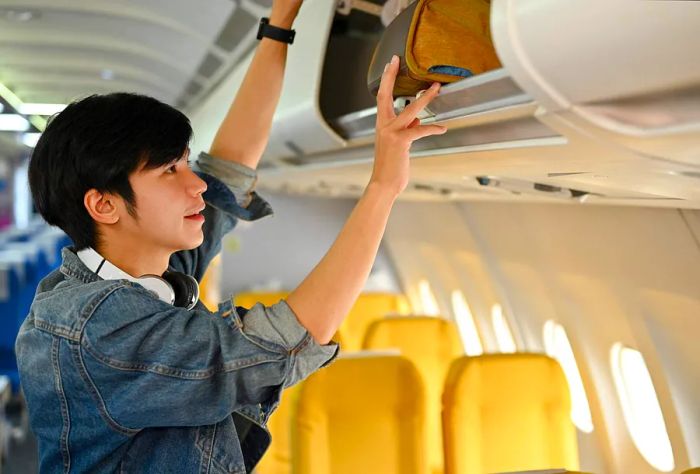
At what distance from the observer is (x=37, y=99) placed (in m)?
6.55

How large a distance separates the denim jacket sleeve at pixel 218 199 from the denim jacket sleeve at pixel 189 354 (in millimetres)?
770

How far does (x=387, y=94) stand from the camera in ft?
5.96

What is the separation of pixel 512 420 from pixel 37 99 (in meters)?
4.61

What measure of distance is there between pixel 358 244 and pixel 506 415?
7.26 feet

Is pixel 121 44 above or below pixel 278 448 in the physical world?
above

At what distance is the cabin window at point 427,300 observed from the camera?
7737mm

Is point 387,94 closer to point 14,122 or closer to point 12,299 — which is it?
point 14,122

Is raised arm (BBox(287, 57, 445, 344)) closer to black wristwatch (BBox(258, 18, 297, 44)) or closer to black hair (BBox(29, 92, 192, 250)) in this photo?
black hair (BBox(29, 92, 192, 250))

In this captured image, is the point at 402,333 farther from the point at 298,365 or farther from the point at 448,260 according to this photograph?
the point at 298,365

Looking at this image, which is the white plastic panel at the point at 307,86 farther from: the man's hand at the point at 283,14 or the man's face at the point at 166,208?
the man's face at the point at 166,208

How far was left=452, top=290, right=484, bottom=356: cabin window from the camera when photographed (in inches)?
261

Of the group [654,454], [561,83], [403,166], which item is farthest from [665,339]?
[561,83]

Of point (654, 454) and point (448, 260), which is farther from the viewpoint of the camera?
point (448, 260)

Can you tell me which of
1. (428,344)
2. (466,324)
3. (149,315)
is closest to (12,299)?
(466,324)
